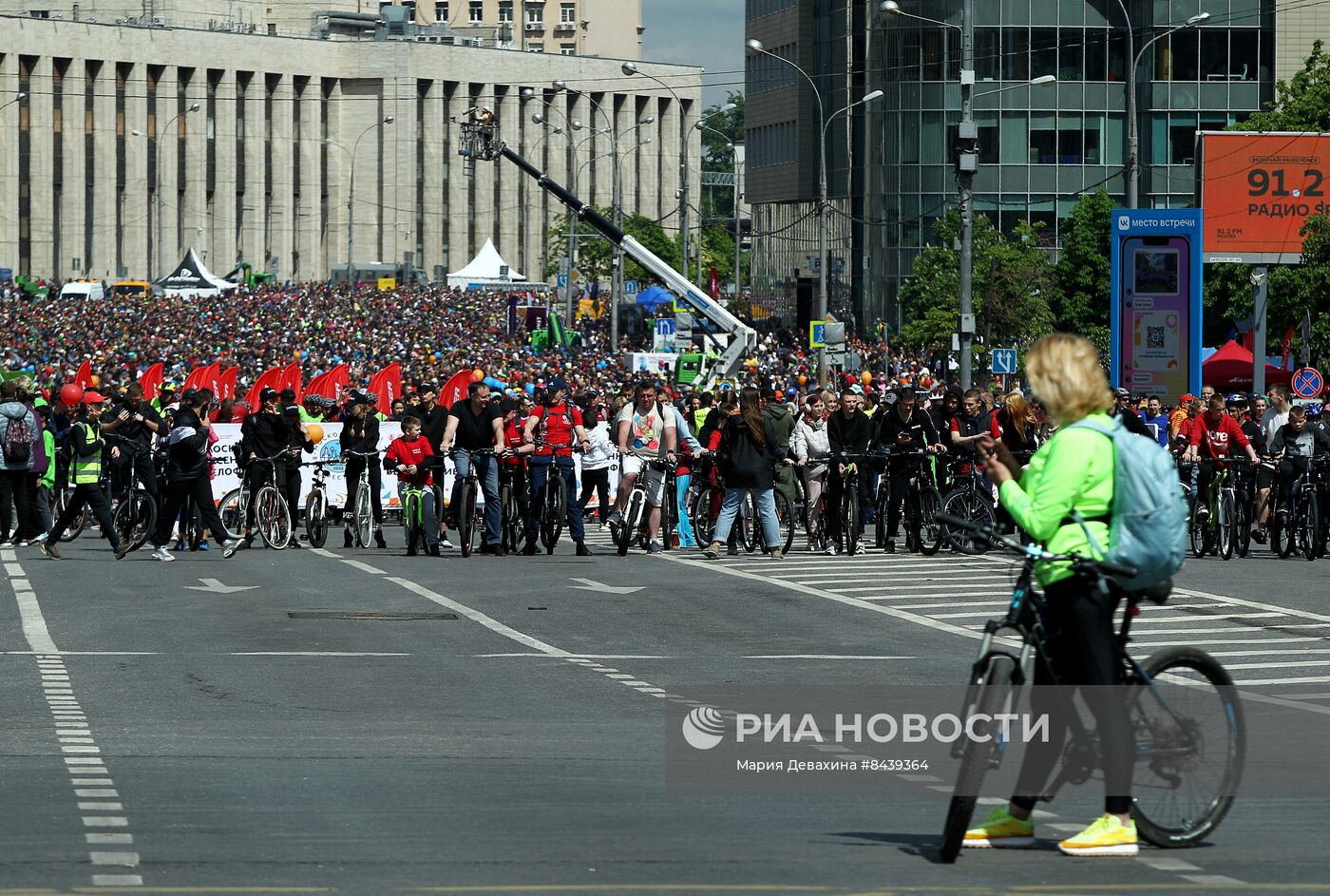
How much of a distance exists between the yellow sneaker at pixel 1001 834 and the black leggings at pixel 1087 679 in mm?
161

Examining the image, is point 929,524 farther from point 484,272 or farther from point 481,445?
point 484,272

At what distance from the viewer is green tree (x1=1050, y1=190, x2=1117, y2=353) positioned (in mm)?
62000

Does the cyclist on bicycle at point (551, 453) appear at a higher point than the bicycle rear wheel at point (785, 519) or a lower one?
higher

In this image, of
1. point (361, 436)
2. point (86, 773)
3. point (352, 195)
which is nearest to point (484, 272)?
point (352, 195)

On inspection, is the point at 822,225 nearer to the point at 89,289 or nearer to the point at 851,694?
the point at 851,694

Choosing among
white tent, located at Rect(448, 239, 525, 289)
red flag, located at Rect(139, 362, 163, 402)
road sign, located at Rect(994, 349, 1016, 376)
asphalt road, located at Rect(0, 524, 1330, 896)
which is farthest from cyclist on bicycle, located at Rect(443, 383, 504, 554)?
white tent, located at Rect(448, 239, 525, 289)

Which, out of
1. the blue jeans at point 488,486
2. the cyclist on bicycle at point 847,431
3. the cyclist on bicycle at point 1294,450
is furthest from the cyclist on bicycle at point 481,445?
the cyclist on bicycle at point 1294,450

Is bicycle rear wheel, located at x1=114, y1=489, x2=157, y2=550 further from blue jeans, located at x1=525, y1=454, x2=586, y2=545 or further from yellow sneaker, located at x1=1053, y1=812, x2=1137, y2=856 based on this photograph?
yellow sneaker, located at x1=1053, y1=812, x2=1137, y2=856

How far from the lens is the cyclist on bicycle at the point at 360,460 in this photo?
2520 centimetres

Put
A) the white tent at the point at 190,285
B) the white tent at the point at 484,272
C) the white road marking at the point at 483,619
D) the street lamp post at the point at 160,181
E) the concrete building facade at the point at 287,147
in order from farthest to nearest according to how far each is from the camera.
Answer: the street lamp post at the point at 160,181 → the concrete building facade at the point at 287,147 → the white tent at the point at 484,272 → the white tent at the point at 190,285 → the white road marking at the point at 483,619

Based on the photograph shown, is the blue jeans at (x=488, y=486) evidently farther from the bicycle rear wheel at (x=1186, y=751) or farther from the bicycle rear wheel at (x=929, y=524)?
the bicycle rear wheel at (x=1186, y=751)

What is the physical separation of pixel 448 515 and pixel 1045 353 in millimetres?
17718

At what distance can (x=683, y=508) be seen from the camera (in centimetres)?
2420

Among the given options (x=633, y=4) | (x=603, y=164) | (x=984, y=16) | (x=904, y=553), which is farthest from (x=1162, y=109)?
(x=633, y=4)
